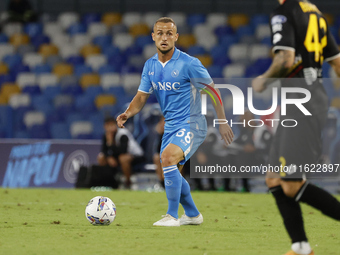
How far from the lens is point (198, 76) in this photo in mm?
6477

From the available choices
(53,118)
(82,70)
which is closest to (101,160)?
(53,118)

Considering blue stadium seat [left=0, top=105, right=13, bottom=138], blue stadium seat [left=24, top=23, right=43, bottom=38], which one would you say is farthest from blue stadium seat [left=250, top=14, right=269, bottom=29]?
blue stadium seat [left=0, top=105, right=13, bottom=138]

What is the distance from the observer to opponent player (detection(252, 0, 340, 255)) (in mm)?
4141

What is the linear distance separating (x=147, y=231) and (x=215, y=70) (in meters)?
10.8

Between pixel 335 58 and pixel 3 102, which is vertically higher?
pixel 335 58

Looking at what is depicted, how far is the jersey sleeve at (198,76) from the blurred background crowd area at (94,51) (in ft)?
25.0

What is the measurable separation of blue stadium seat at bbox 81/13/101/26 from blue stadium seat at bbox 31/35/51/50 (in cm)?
136

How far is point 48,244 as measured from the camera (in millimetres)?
5008

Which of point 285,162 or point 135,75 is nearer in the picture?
point 285,162

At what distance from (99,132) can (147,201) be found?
217 inches

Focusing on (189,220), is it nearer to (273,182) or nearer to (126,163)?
(273,182)

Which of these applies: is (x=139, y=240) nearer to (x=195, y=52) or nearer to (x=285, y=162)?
(x=285, y=162)

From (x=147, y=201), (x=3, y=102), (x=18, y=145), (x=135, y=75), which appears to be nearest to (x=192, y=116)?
(x=147, y=201)

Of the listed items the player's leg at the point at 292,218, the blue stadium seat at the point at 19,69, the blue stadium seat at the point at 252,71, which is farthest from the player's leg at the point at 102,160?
the player's leg at the point at 292,218
